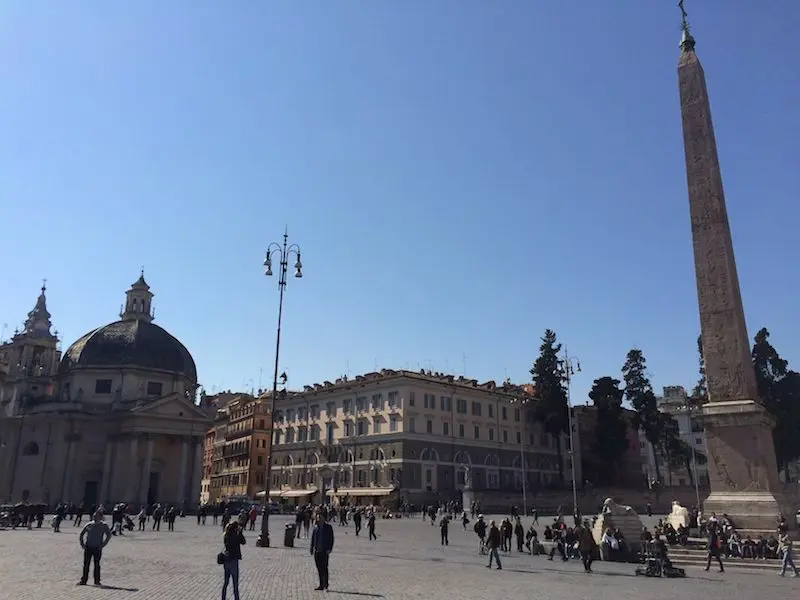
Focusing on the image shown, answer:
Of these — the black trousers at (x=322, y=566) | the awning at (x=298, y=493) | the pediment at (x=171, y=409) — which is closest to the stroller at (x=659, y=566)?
the black trousers at (x=322, y=566)

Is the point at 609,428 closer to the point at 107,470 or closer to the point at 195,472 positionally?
the point at 195,472

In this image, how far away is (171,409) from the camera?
5741cm

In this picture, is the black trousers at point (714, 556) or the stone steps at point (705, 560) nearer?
the black trousers at point (714, 556)

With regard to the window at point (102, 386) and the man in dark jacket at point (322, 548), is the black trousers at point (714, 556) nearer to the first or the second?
the man in dark jacket at point (322, 548)

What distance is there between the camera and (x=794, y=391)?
A: 149 ft

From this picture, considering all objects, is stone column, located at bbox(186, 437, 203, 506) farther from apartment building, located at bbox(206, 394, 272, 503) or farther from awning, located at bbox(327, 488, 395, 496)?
apartment building, located at bbox(206, 394, 272, 503)

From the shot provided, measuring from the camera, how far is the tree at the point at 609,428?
62938 millimetres

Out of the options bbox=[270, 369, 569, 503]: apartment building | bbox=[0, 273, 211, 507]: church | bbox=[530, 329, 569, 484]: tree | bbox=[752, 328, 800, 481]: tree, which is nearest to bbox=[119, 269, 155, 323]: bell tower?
bbox=[0, 273, 211, 507]: church

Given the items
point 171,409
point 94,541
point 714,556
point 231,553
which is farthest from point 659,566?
point 171,409

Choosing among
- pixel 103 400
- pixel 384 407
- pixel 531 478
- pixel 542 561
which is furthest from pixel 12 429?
pixel 542 561

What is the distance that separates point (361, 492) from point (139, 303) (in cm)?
2909

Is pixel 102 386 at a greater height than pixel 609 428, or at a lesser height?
greater

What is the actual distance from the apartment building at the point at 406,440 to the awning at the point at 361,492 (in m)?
0.09

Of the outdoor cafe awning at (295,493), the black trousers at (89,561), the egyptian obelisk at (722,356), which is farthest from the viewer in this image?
the outdoor cafe awning at (295,493)
